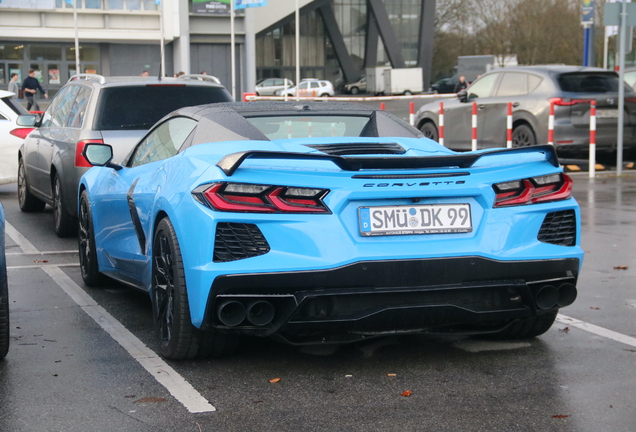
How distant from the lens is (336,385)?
Answer: 4.45 m

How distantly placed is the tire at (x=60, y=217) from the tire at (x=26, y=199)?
2.00 metres

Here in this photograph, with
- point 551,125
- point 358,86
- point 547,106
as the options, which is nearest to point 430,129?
point 547,106

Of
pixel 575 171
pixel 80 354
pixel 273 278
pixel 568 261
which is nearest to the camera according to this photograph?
pixel 273 278

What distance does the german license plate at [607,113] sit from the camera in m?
16.1

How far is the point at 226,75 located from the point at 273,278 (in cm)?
5478

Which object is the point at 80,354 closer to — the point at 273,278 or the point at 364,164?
the point at 273,278

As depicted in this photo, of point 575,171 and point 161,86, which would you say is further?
point 575,171

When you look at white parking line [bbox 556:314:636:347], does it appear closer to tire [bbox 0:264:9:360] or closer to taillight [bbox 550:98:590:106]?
tire [bbox 0:264:9:360]

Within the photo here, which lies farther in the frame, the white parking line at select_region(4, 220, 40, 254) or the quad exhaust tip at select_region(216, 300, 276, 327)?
the white parking line at select_region(4, 220, 40, 254)

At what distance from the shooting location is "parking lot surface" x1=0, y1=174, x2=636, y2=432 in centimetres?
392

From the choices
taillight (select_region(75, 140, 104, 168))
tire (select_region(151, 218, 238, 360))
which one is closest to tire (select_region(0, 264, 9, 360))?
tire (select_region(151, 218, 238, 360))

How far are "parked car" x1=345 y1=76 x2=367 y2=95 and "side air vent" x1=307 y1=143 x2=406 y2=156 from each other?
69218 millimetres

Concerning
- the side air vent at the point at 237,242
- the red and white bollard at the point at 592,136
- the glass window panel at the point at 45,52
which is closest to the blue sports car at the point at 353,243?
the side air vent at the point at 237,242

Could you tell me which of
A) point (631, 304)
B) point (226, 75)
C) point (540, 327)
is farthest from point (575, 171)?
point (226, 75)
